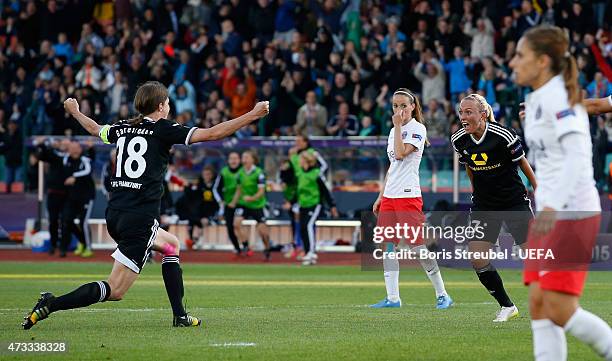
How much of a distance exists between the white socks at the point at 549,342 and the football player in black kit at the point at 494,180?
509cm

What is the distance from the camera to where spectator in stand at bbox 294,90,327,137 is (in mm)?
27094

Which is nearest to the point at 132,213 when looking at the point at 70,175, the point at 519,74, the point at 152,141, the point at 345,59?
the point at 152,141

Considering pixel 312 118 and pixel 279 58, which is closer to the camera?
pixel 312 118

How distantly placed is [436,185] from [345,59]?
4.96 m

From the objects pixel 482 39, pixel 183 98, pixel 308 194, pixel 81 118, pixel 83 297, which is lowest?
pixel 83 297

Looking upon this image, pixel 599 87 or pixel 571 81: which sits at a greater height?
pixel 599 87

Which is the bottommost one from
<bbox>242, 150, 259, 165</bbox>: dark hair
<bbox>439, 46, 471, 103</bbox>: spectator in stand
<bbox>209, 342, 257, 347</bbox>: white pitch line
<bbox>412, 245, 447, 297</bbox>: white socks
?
<bbox>209, 342, 257, 347</bbox>: white pitch line

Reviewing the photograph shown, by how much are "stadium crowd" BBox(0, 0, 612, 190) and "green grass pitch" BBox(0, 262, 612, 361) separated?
870cm

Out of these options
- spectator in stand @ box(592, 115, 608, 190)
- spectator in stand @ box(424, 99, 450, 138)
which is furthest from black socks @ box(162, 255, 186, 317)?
spectator in stand @ box(424, 99, 450, 138)

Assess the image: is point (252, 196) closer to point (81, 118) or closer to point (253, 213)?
point (253, 213)

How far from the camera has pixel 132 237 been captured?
34.3 ft

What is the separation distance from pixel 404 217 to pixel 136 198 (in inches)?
155

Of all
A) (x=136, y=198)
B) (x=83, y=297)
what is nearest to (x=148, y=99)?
(x=136, y=198)

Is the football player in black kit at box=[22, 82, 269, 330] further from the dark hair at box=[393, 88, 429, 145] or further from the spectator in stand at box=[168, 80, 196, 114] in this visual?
the spectator in stand at box=[168, 80, 196, 114]
